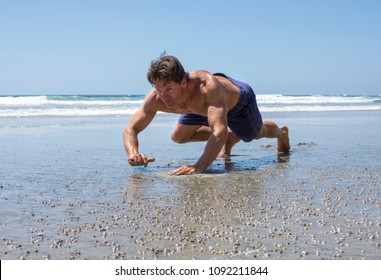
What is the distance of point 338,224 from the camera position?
11.4 ft

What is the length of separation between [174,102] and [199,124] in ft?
4.51

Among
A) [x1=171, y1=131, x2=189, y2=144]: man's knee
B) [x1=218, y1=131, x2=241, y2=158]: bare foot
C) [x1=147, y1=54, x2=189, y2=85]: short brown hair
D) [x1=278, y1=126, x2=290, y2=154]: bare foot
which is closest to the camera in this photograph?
[x1=147, y1=54, x2=189, y2=85]: short brown hair

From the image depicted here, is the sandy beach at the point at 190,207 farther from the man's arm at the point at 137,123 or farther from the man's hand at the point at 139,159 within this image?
the man's arm at the point at 137,123

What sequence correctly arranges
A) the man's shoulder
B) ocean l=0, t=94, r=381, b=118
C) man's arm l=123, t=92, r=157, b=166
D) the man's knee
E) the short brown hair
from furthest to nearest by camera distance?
ocean l=0, t=94, r=381, b=118 < the man's knee < the man's shoulder < man's arm l=123, t=92, r=157, b=166 < the short brown hair

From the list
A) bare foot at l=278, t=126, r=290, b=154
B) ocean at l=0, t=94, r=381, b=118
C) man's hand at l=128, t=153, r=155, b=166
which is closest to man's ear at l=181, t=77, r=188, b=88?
man's hand at l=128, t=153, r=155, b=166

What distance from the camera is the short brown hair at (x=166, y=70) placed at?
5.11 meters

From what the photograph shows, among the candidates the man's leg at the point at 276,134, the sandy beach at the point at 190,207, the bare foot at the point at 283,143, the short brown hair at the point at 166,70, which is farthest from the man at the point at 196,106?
the bare foot at the point at 283,143

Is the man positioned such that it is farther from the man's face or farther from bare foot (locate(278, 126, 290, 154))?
bare foot (locate(278, 126, 290, 154))

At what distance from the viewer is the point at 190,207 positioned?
4059 mm

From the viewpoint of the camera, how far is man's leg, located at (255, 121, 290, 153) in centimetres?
737

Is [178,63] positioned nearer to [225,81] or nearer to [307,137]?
[225,81]

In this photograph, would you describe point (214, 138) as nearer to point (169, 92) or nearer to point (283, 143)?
point (169, 92)

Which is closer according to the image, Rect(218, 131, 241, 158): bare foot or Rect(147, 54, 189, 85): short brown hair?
Rect(147, 54, 189, 85): short brown hair
